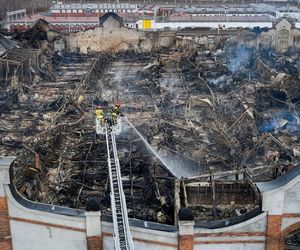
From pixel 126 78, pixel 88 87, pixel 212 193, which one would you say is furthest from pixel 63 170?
pixel 126 78

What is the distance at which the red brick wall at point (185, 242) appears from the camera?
39.6 feet

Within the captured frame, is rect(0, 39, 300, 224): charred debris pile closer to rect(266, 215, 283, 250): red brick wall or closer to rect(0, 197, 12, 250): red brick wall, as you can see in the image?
rect(266, 215, 283, 250): red brick wall

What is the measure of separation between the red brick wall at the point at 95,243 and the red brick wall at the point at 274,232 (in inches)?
166

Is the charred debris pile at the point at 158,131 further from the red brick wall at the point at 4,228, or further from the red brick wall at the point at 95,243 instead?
the red brick wall at the point at 4,228

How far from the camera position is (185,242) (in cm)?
1213

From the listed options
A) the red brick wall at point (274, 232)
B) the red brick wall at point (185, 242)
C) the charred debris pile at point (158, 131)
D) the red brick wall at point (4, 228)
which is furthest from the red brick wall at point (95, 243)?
the charred debris pile at point (158, 131)

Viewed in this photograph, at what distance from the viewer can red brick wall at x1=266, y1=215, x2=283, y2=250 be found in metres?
12.3

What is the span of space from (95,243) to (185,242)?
2.30 m

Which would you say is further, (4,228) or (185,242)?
(4,228)

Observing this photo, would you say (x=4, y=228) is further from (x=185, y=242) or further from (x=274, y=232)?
Result: (x=274, y=232)

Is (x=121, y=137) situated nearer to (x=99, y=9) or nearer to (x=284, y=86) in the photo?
(x=284, y=86)

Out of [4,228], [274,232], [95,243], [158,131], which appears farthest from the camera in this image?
[158,131]

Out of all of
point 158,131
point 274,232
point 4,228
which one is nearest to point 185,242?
point 274,232

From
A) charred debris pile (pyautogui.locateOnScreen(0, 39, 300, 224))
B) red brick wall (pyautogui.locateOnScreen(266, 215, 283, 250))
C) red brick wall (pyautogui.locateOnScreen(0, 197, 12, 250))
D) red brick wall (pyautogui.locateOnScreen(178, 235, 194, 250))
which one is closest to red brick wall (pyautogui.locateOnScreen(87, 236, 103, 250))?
red brick wall (pyautogui.locateOnScreen(178, 235, 194, 250))
